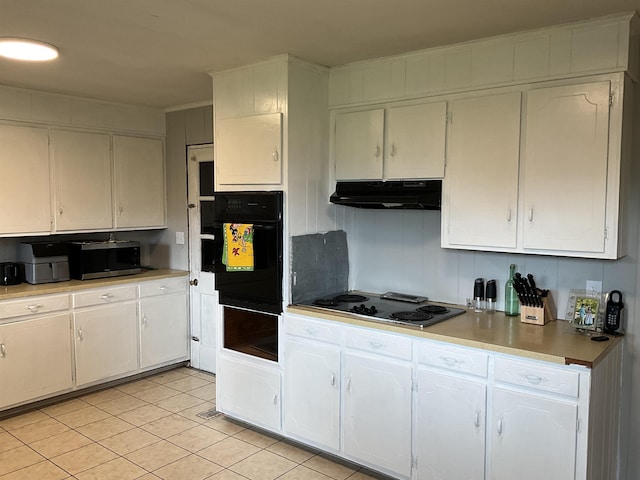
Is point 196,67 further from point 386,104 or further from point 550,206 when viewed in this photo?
point 550,206

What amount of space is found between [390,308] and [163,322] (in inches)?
93.6

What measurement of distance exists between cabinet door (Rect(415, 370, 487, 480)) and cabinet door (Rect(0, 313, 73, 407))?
9.14ft

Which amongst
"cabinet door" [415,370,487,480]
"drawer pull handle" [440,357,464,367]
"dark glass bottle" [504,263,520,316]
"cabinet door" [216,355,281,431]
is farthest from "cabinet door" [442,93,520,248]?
"cabinet door" [216,355,281,431]

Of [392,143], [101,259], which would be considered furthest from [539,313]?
[101,259]

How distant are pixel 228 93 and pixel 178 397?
2404 mm

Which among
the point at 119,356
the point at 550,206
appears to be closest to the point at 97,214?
the point at 119,356

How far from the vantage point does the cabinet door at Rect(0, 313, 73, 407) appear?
3.72m

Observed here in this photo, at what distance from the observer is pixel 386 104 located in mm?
3240

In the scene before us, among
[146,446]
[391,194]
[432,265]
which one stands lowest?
[146,446]

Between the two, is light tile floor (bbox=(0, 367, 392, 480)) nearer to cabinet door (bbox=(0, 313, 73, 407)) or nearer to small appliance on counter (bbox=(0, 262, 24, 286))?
cabinet door (bbox=(0, 313, 73, 407))

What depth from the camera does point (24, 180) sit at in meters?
4.00

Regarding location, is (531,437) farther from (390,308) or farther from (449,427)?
(390,308)

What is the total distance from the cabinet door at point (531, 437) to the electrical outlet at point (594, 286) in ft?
2.61

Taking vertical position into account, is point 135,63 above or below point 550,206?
above
